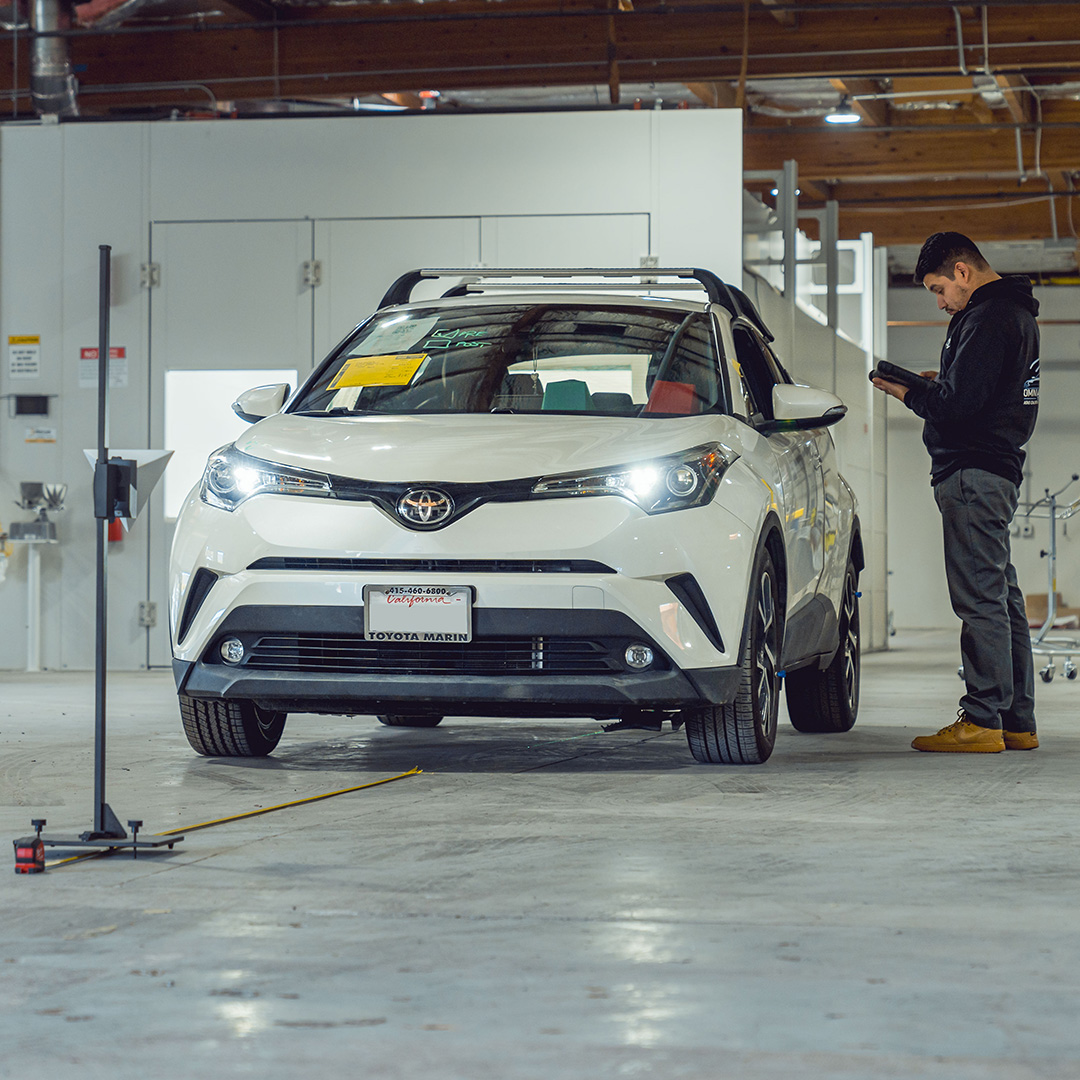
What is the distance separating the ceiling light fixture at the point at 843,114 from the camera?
14555 mm

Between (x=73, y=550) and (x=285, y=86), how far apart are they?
4.80 meters

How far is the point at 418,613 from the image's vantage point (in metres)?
4.57

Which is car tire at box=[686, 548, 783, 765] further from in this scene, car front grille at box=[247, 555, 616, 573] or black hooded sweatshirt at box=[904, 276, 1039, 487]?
black hooded sweatshirt at box=[904, 276, 1039, 487]

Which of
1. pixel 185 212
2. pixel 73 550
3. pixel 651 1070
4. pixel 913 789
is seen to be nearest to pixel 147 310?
pixel 185 212

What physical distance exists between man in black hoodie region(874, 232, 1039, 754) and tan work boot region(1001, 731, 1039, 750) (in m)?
0.13

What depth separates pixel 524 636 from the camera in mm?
4551

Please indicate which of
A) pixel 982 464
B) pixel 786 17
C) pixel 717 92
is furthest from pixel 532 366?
pixel 717 92

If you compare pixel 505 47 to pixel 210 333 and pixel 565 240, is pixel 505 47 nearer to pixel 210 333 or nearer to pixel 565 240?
pixel 565 240

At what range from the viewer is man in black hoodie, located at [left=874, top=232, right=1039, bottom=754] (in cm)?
579

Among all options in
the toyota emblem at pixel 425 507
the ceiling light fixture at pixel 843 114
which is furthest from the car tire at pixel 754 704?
the ceiling light fixture at pixel 843 114

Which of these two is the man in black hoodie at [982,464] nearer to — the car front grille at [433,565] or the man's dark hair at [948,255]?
the man's dark hair at [948,255]

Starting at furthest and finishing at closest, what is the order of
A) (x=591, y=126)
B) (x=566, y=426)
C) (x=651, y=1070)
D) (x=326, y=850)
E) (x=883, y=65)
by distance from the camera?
(x=883, y=65)
(x=591, y=126)
(x=566, y=426)
(x=326, y=850)
(x=651, y=1070)

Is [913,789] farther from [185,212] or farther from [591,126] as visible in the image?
[185,212]

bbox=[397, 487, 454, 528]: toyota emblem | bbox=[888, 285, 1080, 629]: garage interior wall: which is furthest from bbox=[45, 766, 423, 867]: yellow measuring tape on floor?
bbox=[888, 285, 1080, 629]: garage interior wall
